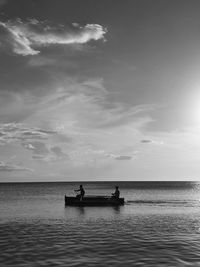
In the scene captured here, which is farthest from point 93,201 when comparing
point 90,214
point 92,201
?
point 90,214

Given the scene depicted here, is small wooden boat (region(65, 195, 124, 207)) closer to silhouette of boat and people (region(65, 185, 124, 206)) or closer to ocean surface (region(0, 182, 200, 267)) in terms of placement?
silhouette of boat and people (region(65, 185, 124, 206))

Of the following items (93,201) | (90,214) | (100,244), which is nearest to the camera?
(100,244)

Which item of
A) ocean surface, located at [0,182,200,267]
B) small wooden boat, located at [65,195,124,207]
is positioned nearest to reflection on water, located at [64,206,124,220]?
small wooden boat, located at [65,195,124,207]

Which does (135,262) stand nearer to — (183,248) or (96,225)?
(183,248)

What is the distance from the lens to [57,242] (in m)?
23.4

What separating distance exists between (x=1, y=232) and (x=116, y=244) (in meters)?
10.3

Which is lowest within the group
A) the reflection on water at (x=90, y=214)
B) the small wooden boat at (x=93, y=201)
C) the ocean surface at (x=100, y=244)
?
the ocean surface at (x=100, y=244)

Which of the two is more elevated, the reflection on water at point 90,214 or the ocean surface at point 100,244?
the reflection on water at point 90,214

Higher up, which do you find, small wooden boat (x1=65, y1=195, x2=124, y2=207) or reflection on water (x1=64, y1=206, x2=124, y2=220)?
small wooden boat (x1=65, y1=195, x2=124, y2=207)

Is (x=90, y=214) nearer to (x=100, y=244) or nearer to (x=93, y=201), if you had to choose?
(x=93, y=201)

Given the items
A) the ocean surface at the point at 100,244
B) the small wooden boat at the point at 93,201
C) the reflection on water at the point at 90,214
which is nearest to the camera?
the ocean surface at the point at 100,244

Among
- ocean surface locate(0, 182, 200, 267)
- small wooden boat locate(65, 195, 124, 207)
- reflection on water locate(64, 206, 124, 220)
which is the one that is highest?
small wooden boat locate(65, 195, 124, 207)

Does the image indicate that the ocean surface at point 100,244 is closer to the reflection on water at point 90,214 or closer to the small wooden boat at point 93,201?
the reflection on water at point 90,214

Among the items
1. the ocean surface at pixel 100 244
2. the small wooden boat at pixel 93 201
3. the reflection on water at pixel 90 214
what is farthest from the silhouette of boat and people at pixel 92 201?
the ocean surface at pixel 100 244
